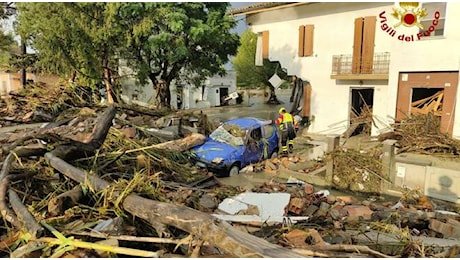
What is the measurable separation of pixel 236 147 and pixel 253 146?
0.74 metres

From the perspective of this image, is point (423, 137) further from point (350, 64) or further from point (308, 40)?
point (308, 40)

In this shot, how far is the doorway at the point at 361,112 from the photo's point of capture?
528 inches

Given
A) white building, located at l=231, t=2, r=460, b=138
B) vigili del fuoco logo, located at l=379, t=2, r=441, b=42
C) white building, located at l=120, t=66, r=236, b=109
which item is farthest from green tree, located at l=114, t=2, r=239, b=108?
vigili del fuoco logo, located at l=379, t=2, r=441, b=42

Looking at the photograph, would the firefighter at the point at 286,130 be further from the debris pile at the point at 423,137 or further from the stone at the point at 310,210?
the stone at the point at 310,210

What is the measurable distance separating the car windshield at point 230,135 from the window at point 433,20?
280 inches

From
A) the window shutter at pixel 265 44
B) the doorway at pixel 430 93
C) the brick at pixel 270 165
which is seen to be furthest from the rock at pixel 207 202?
the window shutter at pixel 265 44

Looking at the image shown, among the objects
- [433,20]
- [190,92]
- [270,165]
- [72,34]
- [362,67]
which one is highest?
[433,20]

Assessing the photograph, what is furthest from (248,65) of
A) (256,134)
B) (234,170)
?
(234,170)

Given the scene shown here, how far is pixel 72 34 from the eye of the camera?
1337 centimetres

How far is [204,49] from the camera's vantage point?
51.4 ft

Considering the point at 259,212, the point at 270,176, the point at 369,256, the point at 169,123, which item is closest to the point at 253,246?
the point at 369,256

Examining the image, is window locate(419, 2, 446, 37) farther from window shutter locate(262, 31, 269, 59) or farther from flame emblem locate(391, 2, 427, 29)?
window shutter locate(262, 31, 269, 59)

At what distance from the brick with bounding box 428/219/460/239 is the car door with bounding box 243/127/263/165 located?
5581 mm

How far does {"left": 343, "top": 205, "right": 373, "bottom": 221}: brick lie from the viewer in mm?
5055
